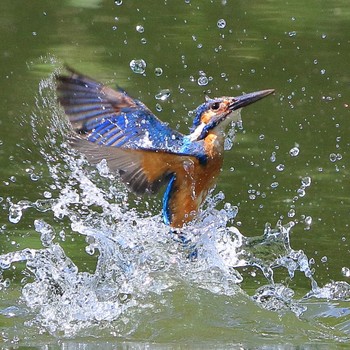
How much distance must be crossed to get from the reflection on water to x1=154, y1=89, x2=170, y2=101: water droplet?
5.43ft

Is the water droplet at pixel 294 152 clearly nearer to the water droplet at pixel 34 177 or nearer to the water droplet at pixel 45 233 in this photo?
the water droplet at pixel 34 177

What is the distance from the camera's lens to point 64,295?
407 centimetres

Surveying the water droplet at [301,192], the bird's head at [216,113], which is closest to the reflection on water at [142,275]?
the bird's head at [216,113]

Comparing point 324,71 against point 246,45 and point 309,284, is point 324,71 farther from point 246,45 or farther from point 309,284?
point 309,284

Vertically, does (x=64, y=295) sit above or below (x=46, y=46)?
below

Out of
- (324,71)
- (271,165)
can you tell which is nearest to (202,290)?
(271,165)

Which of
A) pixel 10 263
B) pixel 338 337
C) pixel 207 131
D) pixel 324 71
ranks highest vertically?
pixel 324 71

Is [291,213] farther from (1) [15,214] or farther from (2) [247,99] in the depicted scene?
(1) [15,214]

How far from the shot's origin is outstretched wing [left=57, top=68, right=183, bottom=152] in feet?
14.1

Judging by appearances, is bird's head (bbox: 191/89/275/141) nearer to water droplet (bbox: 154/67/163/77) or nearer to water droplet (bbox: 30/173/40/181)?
water droplet (bbox: 30/173/40/181)

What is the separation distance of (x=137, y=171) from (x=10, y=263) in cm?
90

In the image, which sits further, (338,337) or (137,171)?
(137,171)

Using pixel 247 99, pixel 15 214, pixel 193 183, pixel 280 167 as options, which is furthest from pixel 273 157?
pixel 193 183

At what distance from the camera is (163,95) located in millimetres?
6473
